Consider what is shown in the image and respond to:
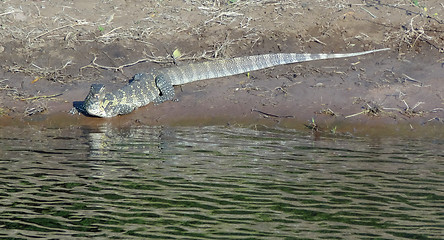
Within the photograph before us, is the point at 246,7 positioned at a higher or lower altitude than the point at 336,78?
higher

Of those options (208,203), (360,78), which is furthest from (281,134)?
(208,203)

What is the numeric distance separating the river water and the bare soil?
0.83m

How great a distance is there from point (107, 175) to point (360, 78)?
5566 millimetres

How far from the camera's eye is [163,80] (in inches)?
497

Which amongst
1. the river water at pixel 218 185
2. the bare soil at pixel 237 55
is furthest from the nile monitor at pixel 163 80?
the river water at pixel 218 185

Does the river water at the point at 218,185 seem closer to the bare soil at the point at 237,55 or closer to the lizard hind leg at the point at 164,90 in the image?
the bare soil at the point at 237,55

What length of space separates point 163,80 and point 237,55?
1834mm

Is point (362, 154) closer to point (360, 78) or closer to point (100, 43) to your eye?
point (360, 78)

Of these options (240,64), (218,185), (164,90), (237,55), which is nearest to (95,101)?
(164,90)

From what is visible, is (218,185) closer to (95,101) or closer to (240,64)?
(95,101)

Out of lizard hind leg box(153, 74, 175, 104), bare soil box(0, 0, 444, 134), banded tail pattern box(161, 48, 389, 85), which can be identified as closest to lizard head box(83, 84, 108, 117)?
bare soil box(0, 0, 444, 134)

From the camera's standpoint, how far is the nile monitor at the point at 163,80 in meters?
11.8

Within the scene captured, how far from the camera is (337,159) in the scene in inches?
372

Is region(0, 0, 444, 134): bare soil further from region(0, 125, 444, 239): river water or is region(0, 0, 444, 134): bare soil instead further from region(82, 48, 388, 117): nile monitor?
region(0, 125, 444, 239): river water
